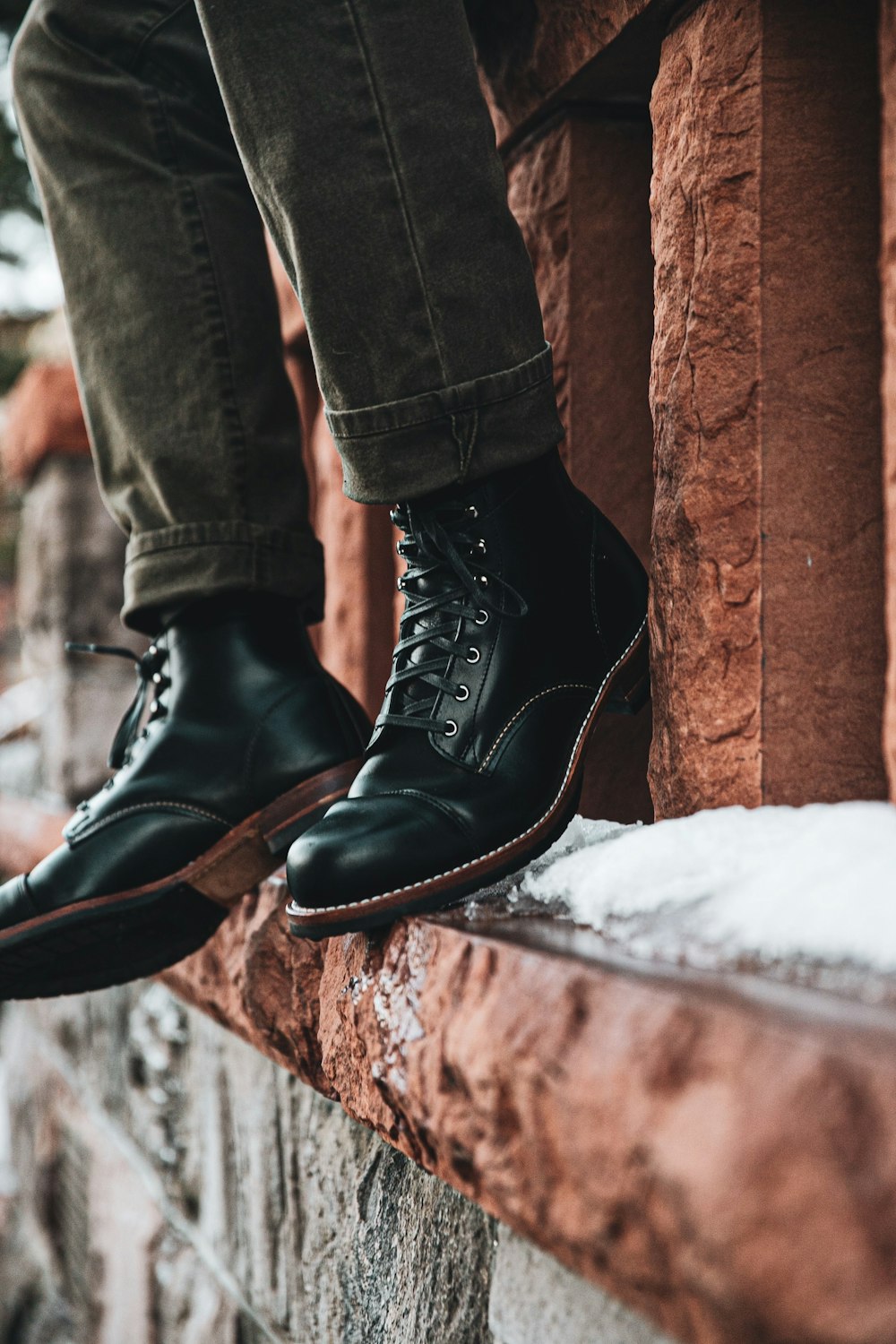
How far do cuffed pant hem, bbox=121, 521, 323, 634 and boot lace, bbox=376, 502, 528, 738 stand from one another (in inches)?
9.7

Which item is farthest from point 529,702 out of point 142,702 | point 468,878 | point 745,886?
point 142,702

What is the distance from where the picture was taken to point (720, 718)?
740 mm

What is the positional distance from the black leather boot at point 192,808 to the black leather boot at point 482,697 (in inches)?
7.7

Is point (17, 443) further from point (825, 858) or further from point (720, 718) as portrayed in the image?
point (825, 858)

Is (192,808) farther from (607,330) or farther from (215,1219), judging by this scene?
(215,1219)

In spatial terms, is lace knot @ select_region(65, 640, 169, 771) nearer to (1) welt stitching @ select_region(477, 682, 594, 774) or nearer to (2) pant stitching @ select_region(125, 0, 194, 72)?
(1) welt stitching @ select_region(477, 682, 594, 774)

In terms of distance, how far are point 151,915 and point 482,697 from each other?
1.27 ft

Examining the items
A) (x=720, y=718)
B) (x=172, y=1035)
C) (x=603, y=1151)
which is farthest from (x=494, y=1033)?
(x=172, y=1035)

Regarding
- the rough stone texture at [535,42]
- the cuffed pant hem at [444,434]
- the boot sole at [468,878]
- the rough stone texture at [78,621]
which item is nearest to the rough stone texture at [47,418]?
the rough stone texture at [78,621]

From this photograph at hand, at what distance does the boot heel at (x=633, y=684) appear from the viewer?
85cm

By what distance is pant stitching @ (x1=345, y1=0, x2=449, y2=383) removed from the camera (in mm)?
735

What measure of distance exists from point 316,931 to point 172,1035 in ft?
3.74

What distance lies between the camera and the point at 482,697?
2.51ft

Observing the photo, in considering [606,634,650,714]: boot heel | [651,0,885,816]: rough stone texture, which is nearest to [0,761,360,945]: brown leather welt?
[606,634,650,714]: boot heel
